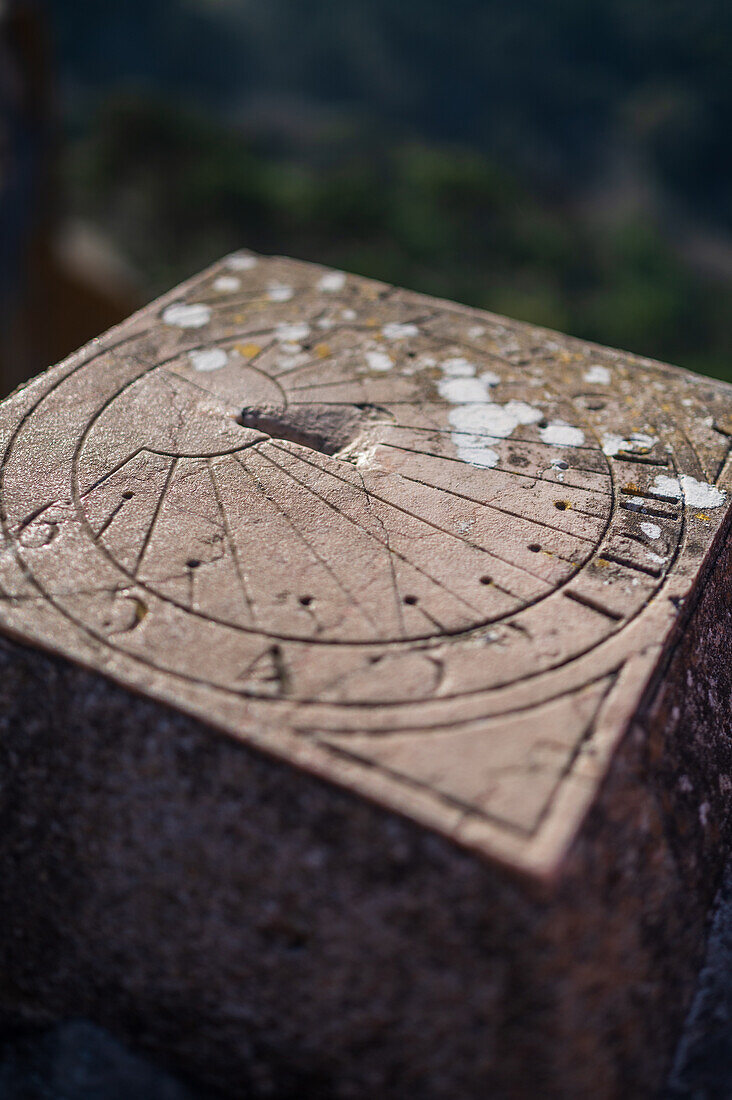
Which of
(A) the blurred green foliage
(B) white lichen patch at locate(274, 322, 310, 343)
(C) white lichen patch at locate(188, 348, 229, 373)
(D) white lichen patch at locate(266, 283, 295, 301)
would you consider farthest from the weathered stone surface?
(A) the blurred green foliage

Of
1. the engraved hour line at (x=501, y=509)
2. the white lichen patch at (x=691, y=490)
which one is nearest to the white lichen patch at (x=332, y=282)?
the engraved hour line at (x=501, y=509)

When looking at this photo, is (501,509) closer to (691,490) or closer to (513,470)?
(513,470)

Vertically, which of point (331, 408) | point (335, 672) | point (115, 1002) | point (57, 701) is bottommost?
point (115, 1002)

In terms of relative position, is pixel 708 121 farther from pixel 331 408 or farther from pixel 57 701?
pixel 57 701

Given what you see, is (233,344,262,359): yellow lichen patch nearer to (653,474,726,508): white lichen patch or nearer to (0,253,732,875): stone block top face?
(0,253,732,875): stone block top face

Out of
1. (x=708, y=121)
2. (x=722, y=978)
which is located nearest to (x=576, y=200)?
(x=708, y=121)

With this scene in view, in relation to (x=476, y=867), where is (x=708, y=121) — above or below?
above

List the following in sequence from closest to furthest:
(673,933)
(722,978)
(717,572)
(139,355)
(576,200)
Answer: (673,933) → (722,978) → (717,572) → (139,355) → (576,200)

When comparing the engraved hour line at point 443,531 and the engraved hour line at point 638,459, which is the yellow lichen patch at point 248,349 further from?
the engraved hour line at point 638,459
